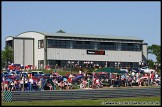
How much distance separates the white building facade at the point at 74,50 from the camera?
76.9 meters

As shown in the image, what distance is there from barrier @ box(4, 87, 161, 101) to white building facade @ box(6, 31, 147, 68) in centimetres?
4581

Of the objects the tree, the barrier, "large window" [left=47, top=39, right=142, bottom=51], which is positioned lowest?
the barrier

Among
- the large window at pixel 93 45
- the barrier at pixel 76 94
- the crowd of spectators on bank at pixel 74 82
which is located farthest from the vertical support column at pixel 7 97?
the large window at pixel 93 45

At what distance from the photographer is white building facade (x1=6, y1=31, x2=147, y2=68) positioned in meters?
76.9

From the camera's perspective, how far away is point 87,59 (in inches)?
3113

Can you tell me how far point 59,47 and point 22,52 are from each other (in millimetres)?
6513

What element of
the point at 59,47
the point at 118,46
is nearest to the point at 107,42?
the point at 118,46

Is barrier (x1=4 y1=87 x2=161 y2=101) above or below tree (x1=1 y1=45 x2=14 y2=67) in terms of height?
below

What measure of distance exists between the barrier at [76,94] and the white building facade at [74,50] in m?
45.8

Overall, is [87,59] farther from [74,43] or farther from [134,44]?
[134,44]

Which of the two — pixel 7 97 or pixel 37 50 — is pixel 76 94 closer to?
pixel 7 97

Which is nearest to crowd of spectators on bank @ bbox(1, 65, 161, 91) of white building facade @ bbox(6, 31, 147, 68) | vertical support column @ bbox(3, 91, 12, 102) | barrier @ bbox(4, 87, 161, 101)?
barrier @ bbox(4, 87, 161, 101)

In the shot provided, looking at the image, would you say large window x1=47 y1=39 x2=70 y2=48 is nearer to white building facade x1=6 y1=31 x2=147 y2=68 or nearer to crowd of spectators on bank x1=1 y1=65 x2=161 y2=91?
white building facade x1=6 y1=31 x2=147 y2=68

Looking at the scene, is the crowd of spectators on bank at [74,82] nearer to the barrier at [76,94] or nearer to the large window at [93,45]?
the barrier at [76,94]
